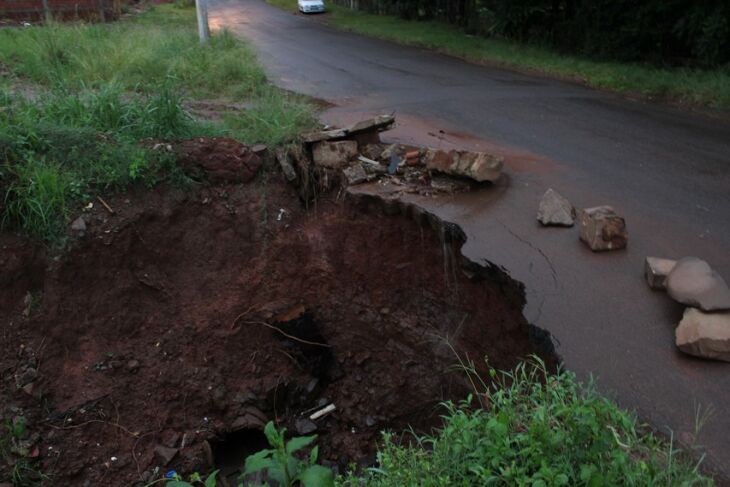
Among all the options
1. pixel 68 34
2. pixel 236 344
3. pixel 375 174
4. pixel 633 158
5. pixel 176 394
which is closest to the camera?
pixel 176 394

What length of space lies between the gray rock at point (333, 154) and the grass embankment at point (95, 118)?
0.41 metres

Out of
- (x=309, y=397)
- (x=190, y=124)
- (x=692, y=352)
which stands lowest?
(x=309, y=397)

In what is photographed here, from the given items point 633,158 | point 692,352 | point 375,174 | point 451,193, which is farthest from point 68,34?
point 692,352

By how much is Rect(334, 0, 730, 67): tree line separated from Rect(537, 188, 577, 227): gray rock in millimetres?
6958

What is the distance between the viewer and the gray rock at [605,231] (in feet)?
15.5

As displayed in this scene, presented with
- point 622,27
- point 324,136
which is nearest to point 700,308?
point 324,136

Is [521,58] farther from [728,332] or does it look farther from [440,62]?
[728,332]

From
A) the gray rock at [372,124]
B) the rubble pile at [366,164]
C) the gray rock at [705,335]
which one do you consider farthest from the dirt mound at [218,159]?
the gray rock at [705,335]

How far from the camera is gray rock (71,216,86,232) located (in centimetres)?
537

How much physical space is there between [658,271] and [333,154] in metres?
3.39

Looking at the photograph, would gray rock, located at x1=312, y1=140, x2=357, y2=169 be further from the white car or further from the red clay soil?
the white car

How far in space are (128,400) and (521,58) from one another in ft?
35.1

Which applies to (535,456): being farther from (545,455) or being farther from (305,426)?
(305,426)

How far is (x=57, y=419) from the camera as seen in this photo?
490cm
